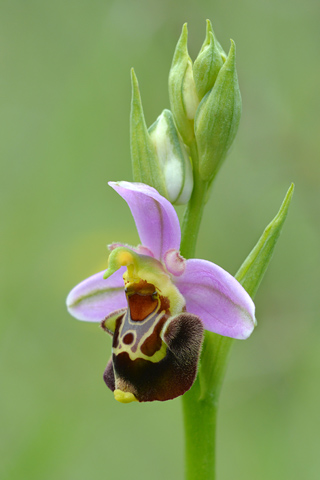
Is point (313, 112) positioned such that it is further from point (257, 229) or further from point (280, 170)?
point (257, 229)

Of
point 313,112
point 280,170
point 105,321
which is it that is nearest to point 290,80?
point 313,112

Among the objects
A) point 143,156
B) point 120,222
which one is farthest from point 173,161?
point 120,222

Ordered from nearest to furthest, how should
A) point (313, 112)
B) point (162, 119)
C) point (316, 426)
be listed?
point (162, 119), point (316, 426), point (313, 112)

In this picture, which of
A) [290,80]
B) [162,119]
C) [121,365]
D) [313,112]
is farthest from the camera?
[290,80]

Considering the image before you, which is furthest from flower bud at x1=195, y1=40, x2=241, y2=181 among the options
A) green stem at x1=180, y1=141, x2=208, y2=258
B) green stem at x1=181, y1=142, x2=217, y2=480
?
green stem at x1=181, y1=142, x2=217, y2=480

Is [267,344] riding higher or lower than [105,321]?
lower

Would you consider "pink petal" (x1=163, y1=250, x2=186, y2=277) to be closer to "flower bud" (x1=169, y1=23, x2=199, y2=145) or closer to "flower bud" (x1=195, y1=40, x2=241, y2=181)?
"flower bud" (x1=195, y1=40, x2=241, y2=181)
